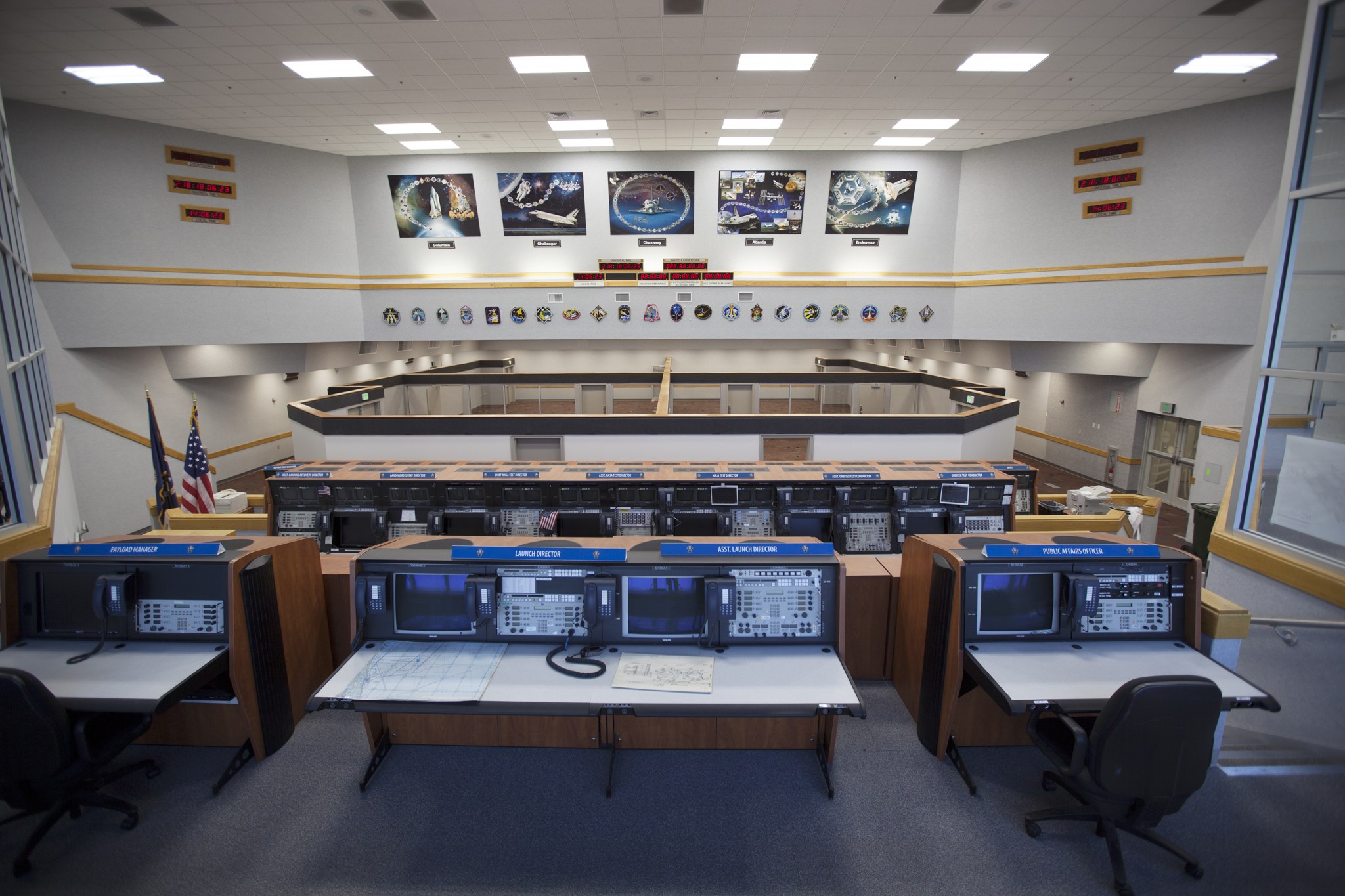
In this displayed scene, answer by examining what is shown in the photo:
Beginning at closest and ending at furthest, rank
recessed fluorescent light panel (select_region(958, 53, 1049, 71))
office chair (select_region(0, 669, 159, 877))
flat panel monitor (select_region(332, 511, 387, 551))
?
office chair (select_region(0, 669, 159, 877)) → flat panel monitor (select_region(332, 511, 387, 551)) → recessed fluorescent light panel (select_region(958, 53, 1049, 71))

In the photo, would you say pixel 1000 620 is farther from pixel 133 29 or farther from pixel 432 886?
pixel 133 29

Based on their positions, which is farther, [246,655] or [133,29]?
[133,29]

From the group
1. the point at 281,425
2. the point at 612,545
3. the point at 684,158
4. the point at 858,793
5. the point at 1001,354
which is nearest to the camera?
the point at 858,793

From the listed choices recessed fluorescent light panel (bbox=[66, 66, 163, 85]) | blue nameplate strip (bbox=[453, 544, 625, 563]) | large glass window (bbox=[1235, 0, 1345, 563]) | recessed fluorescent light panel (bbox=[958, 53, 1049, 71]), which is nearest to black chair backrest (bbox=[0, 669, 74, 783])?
blue nameplate strip (bbox=[453, 544, 625, 563])

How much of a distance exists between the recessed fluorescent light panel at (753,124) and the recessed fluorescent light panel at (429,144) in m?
4.73

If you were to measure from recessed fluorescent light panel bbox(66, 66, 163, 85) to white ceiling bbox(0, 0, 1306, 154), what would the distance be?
16 centimetres

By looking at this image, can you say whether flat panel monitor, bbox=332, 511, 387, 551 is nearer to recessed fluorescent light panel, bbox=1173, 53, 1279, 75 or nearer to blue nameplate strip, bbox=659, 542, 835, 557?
blue nameplate strip, bbox=659, 542, 835, 557

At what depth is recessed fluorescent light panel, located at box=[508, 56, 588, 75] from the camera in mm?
6453

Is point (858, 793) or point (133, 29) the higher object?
point (133, 29)

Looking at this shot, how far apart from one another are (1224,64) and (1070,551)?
7652mm

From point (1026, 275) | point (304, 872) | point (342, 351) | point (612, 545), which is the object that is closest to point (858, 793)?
point (612, 545)

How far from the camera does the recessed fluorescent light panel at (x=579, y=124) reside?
8688mm

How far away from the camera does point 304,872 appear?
2479mm

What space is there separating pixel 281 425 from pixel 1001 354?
15.7 metres
